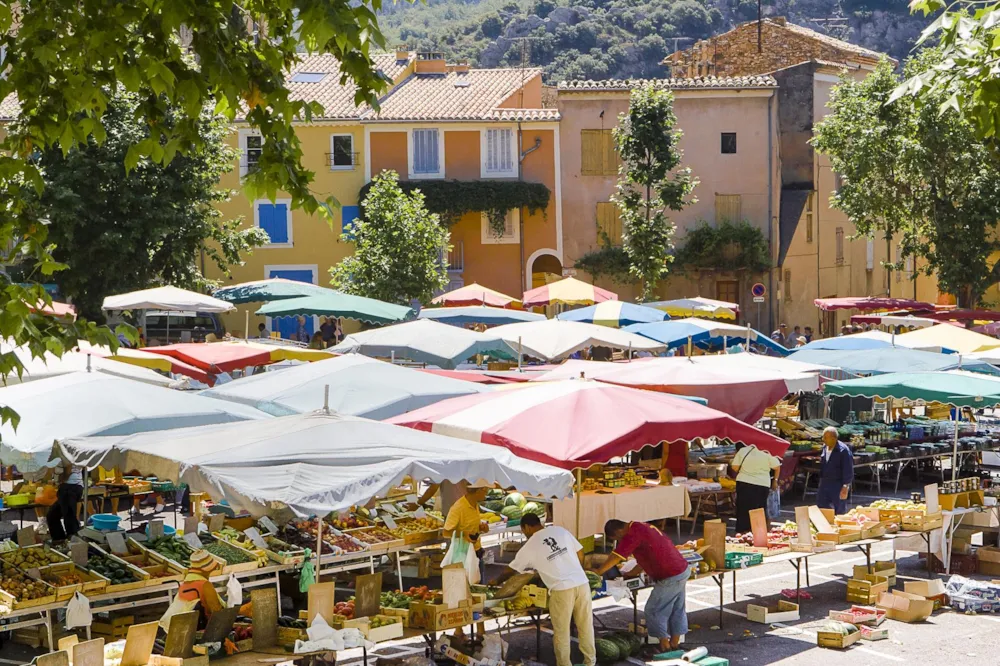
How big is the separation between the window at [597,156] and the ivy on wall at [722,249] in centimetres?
346

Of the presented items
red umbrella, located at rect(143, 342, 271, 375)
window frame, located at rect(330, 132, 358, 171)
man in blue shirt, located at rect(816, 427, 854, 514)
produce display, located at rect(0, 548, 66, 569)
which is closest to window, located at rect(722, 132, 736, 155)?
window frame, located at rect(330, 132, 358, 171)

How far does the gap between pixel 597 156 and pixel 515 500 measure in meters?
28.6

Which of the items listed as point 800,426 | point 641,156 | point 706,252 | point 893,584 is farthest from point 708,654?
point 706,252

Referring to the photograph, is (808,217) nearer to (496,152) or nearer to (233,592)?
(496,152)

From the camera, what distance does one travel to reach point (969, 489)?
1441cm

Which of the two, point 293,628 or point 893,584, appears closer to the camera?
point 293,628

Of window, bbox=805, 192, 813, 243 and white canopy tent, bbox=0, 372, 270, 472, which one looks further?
window, bbox=805, 192, 813, 243

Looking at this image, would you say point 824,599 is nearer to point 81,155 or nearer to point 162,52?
point 162,52

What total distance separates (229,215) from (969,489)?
29938 millimetres

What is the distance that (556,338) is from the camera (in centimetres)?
1958

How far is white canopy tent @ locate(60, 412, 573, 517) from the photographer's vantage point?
28.3ft

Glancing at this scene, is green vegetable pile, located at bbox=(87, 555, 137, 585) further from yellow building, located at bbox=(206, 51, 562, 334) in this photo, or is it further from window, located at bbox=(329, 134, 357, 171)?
window, located at bbox=(329, 134, 357, 171)

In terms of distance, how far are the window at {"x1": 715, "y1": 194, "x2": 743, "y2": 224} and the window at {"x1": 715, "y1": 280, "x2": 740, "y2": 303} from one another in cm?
209

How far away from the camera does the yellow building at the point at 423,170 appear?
4012 cm
